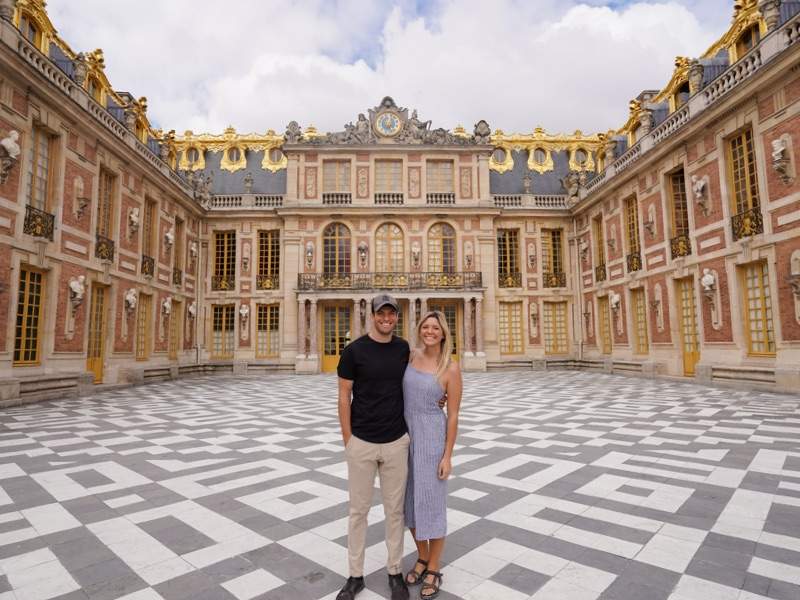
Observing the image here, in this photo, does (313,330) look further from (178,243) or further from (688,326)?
(688,326)

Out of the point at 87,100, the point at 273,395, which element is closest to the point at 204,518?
the point at 273,395

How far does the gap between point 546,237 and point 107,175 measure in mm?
19095

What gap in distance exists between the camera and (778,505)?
3947 mm

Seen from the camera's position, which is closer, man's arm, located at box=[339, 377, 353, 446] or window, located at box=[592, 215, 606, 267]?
man's arm, located at box=[339, 377, 353, 446]

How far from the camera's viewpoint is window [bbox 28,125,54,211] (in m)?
11.6

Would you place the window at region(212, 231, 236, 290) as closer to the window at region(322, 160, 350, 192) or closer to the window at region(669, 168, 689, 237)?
the window at region(322, 160, 350, 192)

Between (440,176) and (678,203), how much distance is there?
36.7 feet

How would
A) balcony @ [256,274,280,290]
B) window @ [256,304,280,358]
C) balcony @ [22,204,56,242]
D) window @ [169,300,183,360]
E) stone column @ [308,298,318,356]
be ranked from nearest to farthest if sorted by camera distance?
balcony @ [22,204,56,242] → window @ [169,300,183,360] → stone column @ [308,298,318,356] → window @ [256,304,280,358] → balcony @ [256,274,280,290]

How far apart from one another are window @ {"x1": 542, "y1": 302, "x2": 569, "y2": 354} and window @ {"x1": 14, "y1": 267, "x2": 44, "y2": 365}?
1996cm

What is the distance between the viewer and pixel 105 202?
14.8 m

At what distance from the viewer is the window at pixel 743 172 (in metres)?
12.4

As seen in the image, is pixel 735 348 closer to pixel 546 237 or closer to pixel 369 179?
pixel 546 237

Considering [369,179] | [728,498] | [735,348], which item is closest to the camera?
[728,498]

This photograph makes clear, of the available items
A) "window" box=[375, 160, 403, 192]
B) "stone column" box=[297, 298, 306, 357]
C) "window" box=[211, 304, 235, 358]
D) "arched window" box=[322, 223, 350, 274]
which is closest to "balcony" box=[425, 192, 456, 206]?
"window" box=[375, 160, 403, 192]
